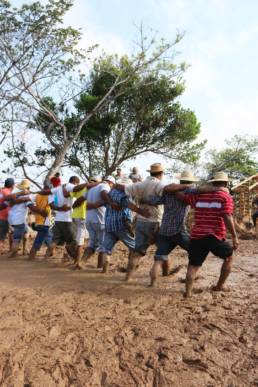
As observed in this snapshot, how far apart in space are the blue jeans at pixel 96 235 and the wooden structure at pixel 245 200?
9870 mm

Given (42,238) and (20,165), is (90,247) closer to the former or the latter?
(42,238)

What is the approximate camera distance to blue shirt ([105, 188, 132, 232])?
21.6 ft

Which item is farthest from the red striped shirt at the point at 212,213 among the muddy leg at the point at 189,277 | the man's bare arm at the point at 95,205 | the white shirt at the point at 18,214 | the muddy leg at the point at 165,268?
the white shirt at the point at 18,214

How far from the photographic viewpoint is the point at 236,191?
1825cm

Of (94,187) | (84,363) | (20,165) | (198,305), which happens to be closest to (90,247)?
(94,187)

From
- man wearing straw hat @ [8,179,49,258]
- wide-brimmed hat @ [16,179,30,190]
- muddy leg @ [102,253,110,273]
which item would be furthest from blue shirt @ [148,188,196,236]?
wide-brimmed hat @ [16,179,30,190]

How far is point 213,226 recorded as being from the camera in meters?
5.30

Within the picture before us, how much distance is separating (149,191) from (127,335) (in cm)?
210

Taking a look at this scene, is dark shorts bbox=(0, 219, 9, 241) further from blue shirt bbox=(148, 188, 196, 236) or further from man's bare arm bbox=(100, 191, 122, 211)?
blue shirt bbox=(148, 188, 196, 236)

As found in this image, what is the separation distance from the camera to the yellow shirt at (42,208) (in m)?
8.59

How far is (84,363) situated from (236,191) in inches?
594

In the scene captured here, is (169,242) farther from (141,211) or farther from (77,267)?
(77,267)

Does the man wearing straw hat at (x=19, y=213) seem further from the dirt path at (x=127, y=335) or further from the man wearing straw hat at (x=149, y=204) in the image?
the man wearing straw hat at (x=149, y=204)

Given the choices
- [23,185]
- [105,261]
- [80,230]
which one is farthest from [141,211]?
[23,185]
